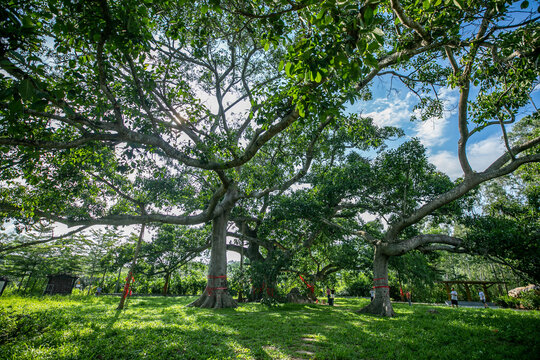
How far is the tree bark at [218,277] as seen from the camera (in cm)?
1108

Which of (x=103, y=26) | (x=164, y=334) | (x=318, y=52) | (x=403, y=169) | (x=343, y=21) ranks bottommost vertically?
(x=164, y=334)

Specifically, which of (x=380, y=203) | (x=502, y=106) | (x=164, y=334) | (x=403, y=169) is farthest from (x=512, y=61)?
(x=164, y=334)

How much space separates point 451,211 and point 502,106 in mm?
5636

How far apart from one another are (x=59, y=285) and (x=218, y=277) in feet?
49.4

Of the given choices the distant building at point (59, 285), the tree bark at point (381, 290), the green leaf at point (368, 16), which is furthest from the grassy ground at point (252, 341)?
the distant building at point (59, 285)

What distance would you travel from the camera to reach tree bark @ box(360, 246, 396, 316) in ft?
30.5

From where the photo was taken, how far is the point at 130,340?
4.46m

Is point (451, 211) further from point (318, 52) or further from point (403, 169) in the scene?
point (318, 52)

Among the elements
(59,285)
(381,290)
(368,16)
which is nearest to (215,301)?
(381,290)

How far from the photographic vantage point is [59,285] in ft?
58.5

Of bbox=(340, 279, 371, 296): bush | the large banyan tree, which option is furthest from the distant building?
bbox=(340, 279, 371, 296): bush

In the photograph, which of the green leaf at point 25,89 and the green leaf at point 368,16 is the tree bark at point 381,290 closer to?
the green leaf at point 368,16

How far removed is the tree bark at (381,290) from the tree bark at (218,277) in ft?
20.5

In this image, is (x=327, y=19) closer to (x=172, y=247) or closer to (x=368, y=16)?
(x=368, y=16)
